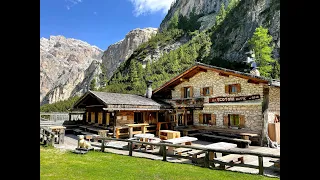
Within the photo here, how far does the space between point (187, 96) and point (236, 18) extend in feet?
128

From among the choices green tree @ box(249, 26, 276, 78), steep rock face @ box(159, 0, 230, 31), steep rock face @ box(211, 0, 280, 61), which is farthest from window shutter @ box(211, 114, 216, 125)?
steep rock face @ box(159, 0, 230, 31)

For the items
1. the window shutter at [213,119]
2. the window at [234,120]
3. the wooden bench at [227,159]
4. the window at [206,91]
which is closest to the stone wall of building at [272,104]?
the window at [234,120]

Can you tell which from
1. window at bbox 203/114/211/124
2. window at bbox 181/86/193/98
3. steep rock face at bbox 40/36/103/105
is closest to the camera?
window at bbox 203/114/211/124

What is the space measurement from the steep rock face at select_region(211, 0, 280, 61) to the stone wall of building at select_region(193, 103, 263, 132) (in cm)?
2635

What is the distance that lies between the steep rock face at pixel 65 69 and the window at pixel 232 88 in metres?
64.5

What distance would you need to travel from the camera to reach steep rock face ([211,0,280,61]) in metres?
43.3

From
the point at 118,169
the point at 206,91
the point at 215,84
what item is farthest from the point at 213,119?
the point at 118,169

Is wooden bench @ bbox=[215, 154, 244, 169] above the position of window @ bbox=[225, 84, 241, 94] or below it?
below

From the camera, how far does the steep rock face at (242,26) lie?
142 feet

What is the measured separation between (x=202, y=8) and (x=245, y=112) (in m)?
75.2

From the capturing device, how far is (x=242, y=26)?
48.8 meters

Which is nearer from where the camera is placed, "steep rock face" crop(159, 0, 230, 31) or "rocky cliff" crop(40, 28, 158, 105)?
"steep rock face" crop(159, 0, 230, 31)

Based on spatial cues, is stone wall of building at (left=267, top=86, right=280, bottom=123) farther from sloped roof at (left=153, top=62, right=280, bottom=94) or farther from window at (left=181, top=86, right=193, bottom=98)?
window at (left=181, top=86, right=193, bottom=98)
